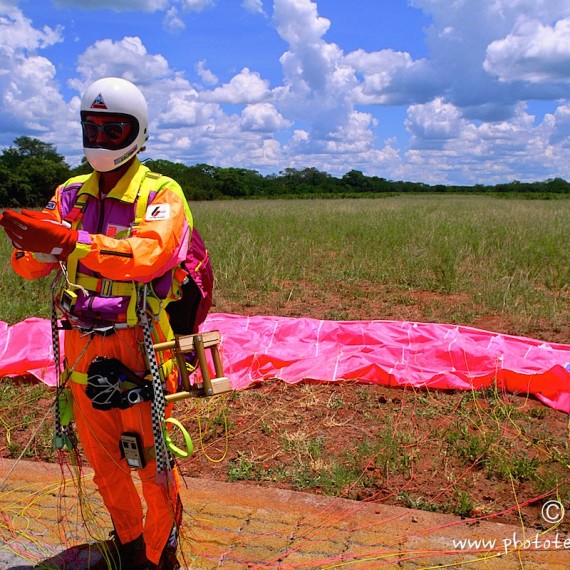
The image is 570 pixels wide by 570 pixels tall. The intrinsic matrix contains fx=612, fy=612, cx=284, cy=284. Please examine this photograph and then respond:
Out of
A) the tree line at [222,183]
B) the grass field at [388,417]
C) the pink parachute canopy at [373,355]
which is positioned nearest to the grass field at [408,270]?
the grass field at [388,417]

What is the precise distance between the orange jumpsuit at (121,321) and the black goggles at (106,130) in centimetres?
13

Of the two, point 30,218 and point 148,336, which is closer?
point 30,218

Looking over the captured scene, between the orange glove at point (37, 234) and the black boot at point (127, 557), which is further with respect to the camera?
the black boot at point (127, 557)

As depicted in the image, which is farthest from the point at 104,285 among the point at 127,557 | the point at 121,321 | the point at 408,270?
the point at 408,270

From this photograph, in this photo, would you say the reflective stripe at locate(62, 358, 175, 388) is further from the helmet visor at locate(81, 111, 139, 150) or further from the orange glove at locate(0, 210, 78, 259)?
the helmet visor at locate(81, 111, 139, 150)

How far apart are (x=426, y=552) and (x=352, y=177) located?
65602 mm

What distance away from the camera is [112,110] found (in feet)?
7.13

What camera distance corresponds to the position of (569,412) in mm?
4066

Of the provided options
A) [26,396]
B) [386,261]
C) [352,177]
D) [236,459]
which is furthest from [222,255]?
[352,177]

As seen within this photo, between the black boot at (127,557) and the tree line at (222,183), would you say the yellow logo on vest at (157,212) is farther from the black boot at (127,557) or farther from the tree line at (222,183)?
the tree line at (222,183)

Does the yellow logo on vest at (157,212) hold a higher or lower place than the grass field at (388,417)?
higher

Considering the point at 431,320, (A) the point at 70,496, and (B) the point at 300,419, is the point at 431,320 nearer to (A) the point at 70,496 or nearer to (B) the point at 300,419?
(B) the point at 300,419

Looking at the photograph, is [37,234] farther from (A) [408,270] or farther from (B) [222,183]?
(B) [222,183]

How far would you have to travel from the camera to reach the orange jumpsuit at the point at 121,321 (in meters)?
2.13
